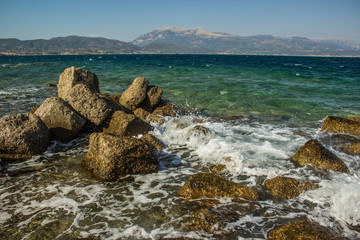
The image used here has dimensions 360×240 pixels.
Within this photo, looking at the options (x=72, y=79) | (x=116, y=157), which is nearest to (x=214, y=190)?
(x=116, y=157)

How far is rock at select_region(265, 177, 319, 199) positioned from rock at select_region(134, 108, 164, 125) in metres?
4.86

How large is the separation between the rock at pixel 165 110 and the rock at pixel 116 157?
4.16 meters

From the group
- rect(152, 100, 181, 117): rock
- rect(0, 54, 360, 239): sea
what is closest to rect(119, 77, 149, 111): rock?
rect(152, 100, 181, 117): rock

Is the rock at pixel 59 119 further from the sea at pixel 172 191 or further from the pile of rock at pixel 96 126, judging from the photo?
the sea at pixel 172 191

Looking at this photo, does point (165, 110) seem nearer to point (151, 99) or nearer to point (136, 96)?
point (151, 99)

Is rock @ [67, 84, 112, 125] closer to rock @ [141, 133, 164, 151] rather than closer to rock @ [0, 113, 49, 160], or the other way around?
rock @ [0, 113, 49, 160]

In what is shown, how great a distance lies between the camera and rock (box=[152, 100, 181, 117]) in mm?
9633

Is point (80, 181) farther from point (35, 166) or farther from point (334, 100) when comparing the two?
point (334, 100)

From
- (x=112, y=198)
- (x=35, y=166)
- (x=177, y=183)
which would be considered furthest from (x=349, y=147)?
(x=35, y=166)

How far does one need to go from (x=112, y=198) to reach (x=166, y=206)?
3.60ft

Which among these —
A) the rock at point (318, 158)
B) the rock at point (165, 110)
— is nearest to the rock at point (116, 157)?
the rock at point (318, 158)

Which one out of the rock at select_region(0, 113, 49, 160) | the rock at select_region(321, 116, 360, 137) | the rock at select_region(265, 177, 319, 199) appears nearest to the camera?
the rock at select_region(265, 177, 319, 199)

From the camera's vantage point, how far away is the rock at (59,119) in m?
7.03

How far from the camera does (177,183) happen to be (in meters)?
5.10
